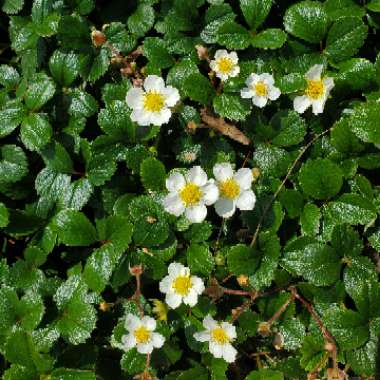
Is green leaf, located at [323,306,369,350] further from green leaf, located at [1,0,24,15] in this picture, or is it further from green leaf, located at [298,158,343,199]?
green leaf, located at [1,0,24,15]

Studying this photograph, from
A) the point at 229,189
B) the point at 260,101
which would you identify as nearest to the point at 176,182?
the point at 229,189

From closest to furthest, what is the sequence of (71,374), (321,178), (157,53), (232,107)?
(71,374) < (321,178) < (232,107) < (157,53)

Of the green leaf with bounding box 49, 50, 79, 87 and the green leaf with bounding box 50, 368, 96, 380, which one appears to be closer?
the green leaf with bounding box 50, 368, 96, 380

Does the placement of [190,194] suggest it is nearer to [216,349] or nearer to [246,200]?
[246,200]

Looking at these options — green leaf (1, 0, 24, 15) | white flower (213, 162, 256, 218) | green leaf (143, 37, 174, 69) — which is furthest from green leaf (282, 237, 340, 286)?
green leaf (1, 0, 24, 15)

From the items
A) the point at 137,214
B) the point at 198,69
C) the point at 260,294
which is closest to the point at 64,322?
the point at 137,214

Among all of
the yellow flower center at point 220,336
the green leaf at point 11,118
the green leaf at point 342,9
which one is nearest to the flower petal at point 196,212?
the yellow flower center at point 220,336

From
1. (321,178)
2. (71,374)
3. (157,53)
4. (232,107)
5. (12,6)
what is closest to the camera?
(71,374)
